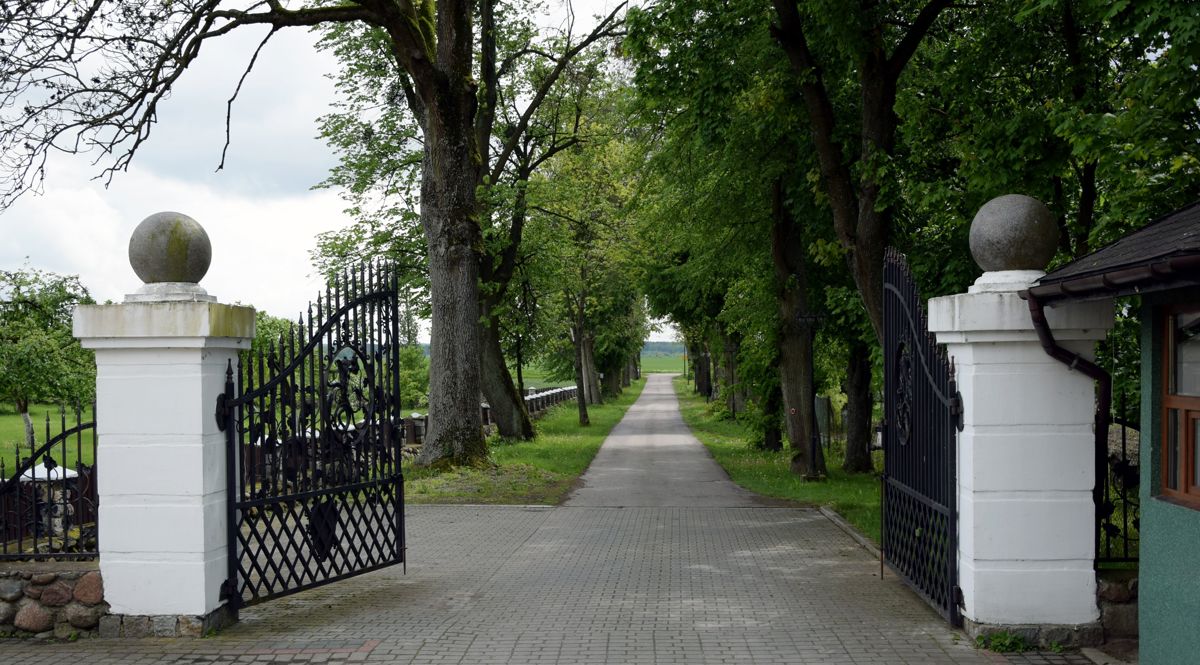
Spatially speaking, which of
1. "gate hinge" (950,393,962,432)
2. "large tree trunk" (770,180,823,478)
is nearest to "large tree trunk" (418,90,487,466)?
"large tree trunk" (770,180,823,478)

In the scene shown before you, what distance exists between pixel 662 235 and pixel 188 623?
61.9 ft

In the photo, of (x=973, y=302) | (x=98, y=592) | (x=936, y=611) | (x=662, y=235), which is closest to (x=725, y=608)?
(x=936, y=611)

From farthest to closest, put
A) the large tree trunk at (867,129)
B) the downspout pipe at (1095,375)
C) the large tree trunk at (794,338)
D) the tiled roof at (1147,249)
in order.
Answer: the large tree trunk at (794,338) < the large tree trunk at (867,129) < the downspout pipe at (1095,375) < the tiled roof at (1147,249)

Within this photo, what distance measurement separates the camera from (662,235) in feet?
83.7

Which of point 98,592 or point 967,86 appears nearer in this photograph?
point 98,592

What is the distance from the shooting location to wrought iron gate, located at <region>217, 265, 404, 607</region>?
823cm

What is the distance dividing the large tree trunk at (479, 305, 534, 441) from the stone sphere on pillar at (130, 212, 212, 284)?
22466 millimetres

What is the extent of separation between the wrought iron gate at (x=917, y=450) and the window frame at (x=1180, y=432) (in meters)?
A: 1.44

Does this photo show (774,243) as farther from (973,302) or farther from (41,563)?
(41,563)

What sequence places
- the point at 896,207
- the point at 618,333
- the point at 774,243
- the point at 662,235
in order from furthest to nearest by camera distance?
the point at 618,333 < the point at 662,235 < the point at 774,243 < the point at 896,207

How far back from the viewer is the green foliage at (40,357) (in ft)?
67.9

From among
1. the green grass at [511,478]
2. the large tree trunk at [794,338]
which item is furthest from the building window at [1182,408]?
the large tree trunk at [794,338]

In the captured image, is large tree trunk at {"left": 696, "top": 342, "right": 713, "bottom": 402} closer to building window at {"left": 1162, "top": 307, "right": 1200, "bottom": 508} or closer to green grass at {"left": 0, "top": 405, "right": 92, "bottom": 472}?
green grass at {"left": 0, "top": 405, "right": 92, "bottom": 472}

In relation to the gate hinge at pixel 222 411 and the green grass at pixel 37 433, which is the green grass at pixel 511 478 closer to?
the green grass at pixel 37 433
